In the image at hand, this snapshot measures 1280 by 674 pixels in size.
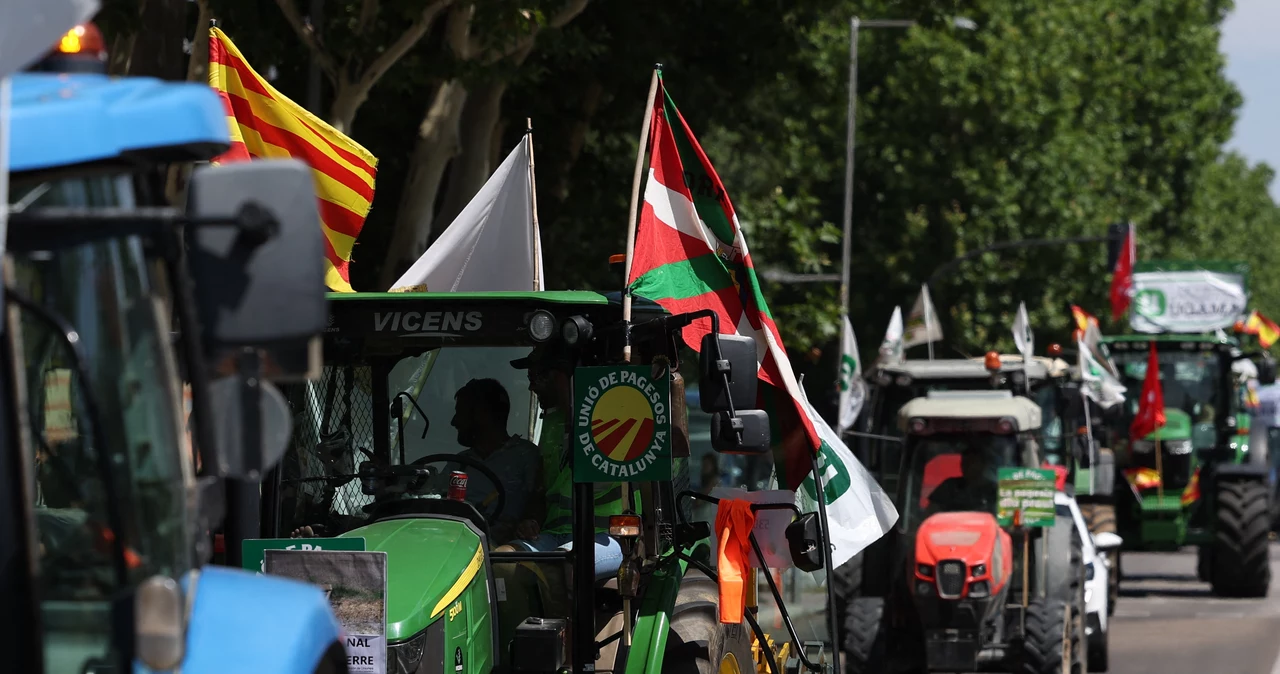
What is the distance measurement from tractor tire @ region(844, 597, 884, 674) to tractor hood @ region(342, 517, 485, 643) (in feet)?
21.1

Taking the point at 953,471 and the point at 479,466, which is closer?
the point at 479,466

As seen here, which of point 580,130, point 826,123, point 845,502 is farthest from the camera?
point 826,123

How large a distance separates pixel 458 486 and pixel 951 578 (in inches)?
241

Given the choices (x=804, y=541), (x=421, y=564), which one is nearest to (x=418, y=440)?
(x=421, y=564)

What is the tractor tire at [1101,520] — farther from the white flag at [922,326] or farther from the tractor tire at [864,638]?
the tractor tire at [864,638]

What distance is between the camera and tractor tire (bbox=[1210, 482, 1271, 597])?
68.2 ft

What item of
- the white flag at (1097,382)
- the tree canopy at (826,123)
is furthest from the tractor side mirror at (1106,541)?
the tree canopy at (826,123)

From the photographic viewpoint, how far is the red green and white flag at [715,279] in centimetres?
771

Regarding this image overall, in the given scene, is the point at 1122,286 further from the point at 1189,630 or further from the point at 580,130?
the point at 580,130

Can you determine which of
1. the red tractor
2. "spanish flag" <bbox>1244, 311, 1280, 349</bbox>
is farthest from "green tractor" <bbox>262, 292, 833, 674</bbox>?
"spanish flag" <bbox>1244, 311, 1280, 349</bbox>

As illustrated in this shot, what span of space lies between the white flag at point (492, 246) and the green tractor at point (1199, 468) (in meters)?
11.9

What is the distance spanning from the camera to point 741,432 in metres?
5.89

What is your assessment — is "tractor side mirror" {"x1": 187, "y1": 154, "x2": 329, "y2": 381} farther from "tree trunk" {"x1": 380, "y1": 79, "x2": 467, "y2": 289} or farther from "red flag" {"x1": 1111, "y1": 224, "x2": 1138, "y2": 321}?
"red flag" {"x1": 1111, "y1": 224, "x2": 1138, "y2": 321}

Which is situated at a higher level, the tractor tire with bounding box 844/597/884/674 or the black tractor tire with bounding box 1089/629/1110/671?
the tractor tire with bounding box 844/597/884/674
